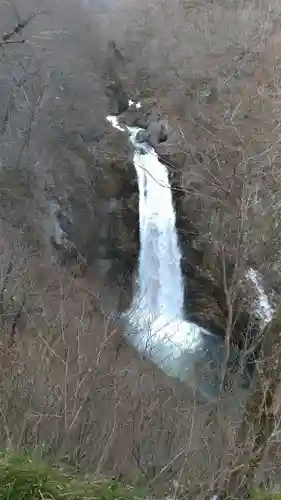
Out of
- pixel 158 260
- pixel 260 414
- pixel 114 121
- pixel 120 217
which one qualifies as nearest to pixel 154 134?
pixel 114 121

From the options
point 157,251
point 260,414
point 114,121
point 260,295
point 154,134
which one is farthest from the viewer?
point 114,121

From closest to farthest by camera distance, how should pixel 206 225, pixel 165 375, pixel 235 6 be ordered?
pixel 165 375 → pixel 206 225 → pixel 235 6

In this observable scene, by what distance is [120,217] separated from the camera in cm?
1580

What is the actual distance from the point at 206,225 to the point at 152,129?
399 cm

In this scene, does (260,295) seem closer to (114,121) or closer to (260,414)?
(114,121)

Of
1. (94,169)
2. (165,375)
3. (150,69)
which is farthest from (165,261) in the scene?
(150,69)

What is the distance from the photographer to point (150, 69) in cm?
2031

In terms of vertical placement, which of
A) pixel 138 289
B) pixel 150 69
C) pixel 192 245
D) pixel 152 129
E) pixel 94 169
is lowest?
pixel 138 289

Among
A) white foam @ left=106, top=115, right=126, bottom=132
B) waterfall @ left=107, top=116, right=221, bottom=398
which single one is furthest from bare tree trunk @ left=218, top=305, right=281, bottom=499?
white foam @ left=106, top=115, right=126, bottom=132

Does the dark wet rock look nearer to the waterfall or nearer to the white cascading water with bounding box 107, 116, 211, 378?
the waterfall

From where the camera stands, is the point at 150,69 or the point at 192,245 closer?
the point at 192,245

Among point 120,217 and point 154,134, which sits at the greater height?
point 154,134

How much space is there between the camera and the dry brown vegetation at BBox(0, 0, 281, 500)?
6.18m

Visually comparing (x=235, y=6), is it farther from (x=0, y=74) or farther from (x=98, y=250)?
(x=98, y=250)
